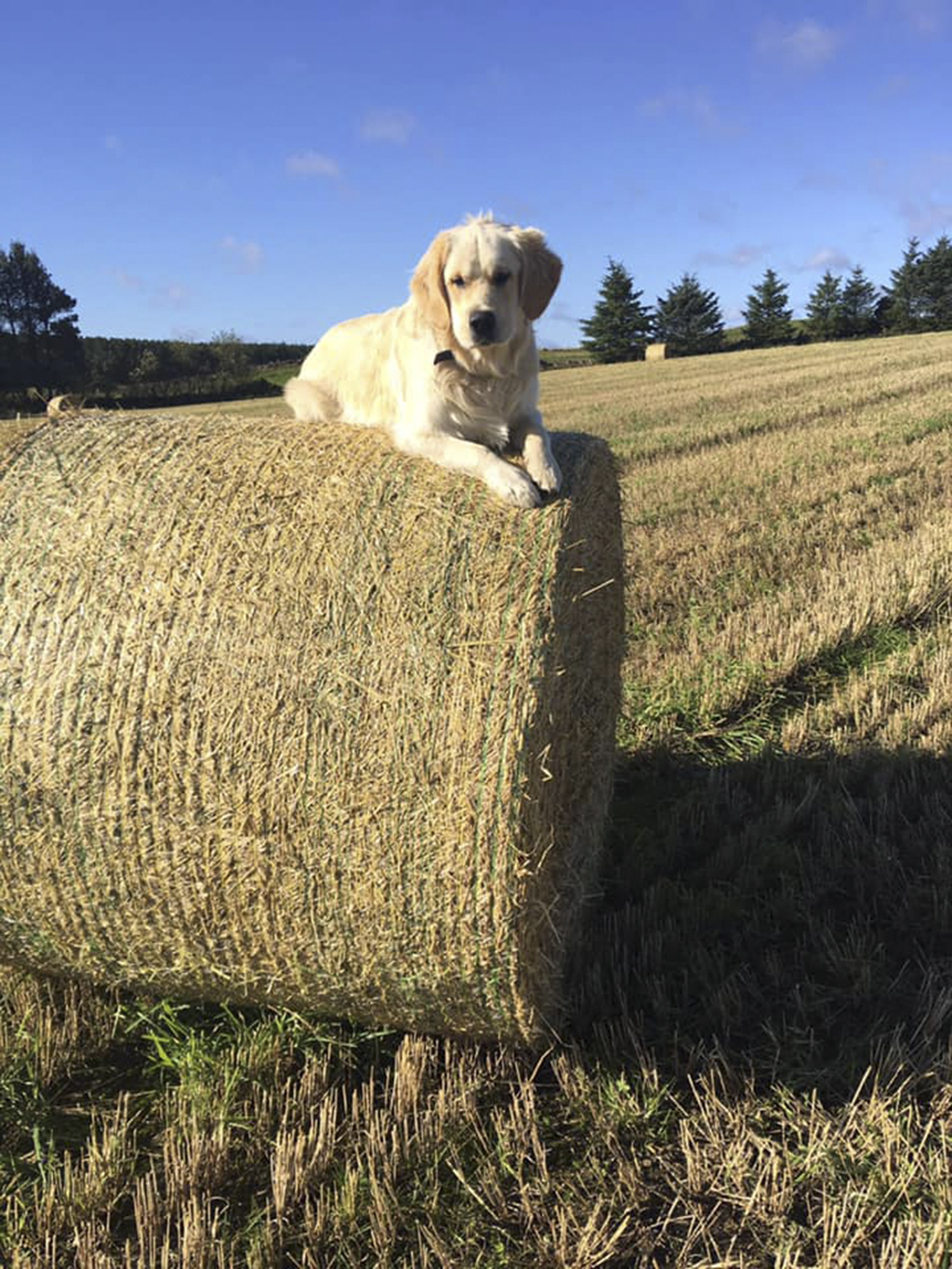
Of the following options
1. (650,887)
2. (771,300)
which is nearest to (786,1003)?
(650,887)

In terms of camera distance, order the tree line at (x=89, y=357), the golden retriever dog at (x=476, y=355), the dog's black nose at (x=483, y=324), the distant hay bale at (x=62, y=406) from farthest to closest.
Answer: the tree line at (x=89, y=357) → the distant hay bale at (x=62, y=406) → the dog's black nose at (x=483, y=324) → the golden retriever dog at (x=476, y=355)

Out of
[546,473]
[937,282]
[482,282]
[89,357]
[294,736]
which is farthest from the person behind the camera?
[937,282]

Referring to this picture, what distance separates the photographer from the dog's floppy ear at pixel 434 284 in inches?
137

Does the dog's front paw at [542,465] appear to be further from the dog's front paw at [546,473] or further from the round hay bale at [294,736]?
the round hay bale at [294,736]

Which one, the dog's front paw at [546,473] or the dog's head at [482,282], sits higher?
the dog's head at [482,282]

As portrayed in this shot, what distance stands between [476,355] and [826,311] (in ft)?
237

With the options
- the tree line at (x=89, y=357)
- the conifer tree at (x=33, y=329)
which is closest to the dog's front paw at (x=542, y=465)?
the tree line at (x=89, y=357)

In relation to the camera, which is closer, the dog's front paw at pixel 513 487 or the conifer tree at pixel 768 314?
the dog's front paw at pixel 513 487

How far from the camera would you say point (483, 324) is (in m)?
3.34

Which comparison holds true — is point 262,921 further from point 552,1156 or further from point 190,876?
point 552,1156

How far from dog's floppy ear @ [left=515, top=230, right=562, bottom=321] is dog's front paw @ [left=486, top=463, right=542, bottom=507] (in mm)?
981

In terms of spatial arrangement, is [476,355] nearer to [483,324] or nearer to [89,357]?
[483,324]

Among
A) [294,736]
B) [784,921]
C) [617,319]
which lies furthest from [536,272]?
[617,319]

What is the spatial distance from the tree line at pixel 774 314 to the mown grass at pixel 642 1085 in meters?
61.3
